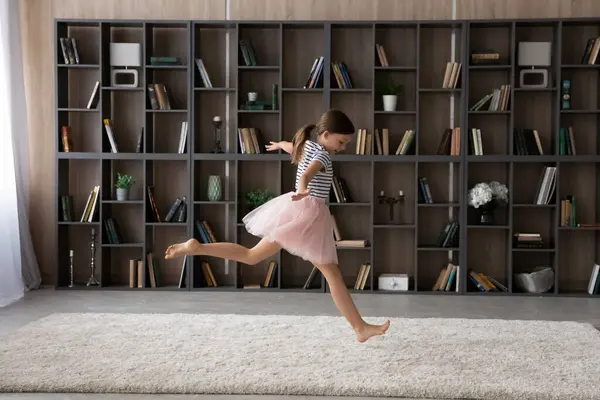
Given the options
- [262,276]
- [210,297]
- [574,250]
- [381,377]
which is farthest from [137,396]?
[574,250]

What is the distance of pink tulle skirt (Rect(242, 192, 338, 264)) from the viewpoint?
4.46 metres

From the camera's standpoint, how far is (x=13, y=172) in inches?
263

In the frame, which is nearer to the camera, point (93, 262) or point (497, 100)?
point (497, 100)

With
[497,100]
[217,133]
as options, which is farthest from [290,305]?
[497,100]

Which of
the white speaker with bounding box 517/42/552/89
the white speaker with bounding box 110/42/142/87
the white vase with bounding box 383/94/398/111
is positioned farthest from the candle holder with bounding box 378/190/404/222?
the white speaker with bounding box 110/42/142/87

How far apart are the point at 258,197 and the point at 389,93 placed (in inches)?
58.1

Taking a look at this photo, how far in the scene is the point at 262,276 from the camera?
24.4ft

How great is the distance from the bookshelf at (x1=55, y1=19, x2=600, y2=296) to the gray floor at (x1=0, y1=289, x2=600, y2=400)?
0.91 ft

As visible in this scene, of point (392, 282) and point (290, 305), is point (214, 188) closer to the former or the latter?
point (290, 305)

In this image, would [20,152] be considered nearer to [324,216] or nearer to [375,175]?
[375,175]

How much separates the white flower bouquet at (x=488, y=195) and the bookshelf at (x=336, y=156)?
0.25 feet

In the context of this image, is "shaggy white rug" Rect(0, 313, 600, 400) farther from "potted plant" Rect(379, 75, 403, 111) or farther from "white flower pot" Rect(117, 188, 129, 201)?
"potted plant" Rect(379, 75, 403, 111)

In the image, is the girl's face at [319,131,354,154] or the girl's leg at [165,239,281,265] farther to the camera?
the girl's face at [319,131,354,154]

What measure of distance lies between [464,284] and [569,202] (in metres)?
1.16
